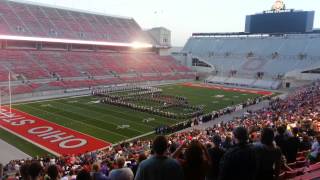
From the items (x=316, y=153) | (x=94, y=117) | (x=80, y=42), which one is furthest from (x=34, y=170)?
(x=80, y=42)

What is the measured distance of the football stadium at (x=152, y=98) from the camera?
4289mm

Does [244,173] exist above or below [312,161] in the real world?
above

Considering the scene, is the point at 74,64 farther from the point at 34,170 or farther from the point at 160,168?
the point at 160,168

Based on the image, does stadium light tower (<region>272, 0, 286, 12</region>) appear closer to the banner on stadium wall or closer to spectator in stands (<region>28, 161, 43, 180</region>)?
the banner on stadium wall

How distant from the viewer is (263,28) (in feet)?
216

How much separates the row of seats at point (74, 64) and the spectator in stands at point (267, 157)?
35967mm

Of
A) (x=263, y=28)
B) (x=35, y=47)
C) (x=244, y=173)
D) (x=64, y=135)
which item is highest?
(x=263, y=28)

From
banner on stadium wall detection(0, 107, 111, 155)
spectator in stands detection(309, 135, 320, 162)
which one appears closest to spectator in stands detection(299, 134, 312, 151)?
spectator in stands detection(309, 135, 320, 162)

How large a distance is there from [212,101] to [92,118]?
15.4 meters

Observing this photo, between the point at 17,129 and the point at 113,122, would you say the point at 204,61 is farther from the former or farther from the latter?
the point at 17,129

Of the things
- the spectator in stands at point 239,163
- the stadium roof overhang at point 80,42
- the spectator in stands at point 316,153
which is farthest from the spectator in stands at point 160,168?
the stadium roof overhang at point 80,42

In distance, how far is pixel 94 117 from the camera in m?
24.3

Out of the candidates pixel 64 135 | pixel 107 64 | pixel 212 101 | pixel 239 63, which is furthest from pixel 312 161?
pixel 239 63

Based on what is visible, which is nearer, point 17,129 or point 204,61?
point 17,129
